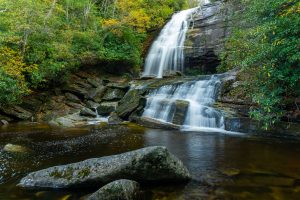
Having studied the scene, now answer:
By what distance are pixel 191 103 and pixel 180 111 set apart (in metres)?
0.99

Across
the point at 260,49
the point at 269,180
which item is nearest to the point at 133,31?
the point at 260,49

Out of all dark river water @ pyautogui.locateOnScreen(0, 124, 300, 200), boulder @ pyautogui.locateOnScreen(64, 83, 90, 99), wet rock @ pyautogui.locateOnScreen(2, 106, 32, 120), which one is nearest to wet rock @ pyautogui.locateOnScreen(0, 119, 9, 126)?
wet rock @ pyautogui.locateOnScreen(2, 106, 32, 120)

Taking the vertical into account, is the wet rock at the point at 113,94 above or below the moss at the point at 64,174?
above

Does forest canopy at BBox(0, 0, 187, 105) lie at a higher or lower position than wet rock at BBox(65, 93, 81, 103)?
higher

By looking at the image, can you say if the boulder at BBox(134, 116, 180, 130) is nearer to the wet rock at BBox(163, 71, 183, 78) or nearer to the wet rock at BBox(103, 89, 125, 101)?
the wet rock at BBox(103, 89, 125, 101)

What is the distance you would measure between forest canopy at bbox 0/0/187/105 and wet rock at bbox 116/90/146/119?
187 inches

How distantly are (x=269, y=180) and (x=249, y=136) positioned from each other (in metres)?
5.91

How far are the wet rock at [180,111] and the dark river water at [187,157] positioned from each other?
1882mm

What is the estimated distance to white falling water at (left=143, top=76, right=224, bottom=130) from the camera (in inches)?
601

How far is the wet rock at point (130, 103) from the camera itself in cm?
1744

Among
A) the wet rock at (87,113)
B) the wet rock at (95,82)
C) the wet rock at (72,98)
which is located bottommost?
the wet rock at (87,113)

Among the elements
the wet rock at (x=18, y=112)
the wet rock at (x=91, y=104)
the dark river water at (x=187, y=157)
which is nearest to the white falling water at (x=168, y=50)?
the wet rock at (x=91, y=104)

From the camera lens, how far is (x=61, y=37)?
20.2 metres

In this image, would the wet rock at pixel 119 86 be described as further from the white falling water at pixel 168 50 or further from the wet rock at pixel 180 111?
the wet rock at pixel 180 111
